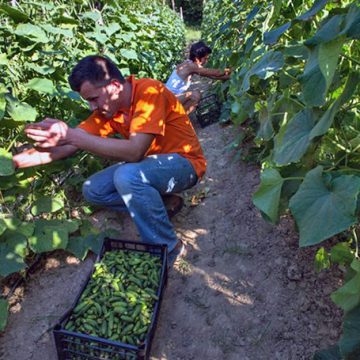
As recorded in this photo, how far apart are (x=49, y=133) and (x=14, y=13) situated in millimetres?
686

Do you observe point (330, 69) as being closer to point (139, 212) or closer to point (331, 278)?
point (331, 278)

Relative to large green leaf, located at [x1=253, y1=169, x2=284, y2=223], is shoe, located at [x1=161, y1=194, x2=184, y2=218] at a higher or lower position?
lower

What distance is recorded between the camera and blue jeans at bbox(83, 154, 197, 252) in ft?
7.05

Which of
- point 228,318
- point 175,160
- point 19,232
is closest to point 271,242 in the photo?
point 228,318

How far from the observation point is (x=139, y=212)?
7.10 feet

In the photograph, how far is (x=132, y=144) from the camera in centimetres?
204

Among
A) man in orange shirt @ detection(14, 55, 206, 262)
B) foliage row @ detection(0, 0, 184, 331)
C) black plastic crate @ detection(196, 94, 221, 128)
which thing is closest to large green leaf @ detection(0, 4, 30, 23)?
foliage row @ detection(0, 0, 184, 331)

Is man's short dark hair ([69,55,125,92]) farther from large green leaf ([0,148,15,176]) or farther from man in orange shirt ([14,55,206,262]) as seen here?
large green leaf ([0,148,15,176])

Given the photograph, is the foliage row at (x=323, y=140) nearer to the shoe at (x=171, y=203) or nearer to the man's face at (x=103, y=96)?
the man's face at (x=103, y=96)

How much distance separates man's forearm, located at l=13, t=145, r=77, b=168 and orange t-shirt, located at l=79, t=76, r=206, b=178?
0.72 ft

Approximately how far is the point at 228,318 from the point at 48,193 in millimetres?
1367

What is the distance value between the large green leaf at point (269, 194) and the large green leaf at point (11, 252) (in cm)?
119

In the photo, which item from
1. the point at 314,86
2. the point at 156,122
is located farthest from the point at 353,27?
the point at 156,122

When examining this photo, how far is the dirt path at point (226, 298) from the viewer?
1.71 meters
